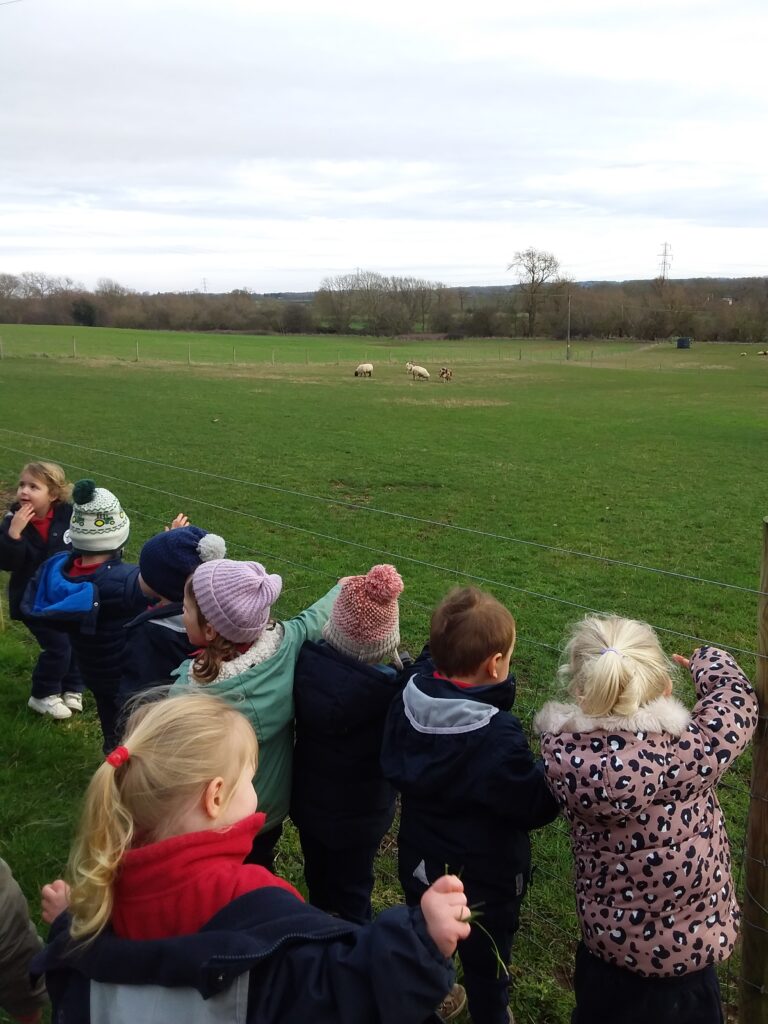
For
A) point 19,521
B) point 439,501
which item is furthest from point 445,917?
point 439,501

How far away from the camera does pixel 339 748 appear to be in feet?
8.32

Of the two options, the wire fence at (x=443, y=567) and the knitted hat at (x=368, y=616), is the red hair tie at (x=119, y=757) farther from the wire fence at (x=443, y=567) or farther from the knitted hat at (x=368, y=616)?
the wire fence at (x=443, y=567)

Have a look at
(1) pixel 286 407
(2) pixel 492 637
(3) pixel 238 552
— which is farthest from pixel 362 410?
(2) pixel 492 637

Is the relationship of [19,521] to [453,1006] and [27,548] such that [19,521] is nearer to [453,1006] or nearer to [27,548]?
[27,548]

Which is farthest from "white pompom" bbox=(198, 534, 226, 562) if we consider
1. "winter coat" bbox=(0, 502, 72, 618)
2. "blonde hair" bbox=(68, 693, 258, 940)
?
"winter coat" bbox=(0, 502, 72, 618)

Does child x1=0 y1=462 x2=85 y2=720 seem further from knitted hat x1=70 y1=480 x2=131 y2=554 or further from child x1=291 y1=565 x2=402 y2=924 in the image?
child x1=291 y1=565 x2=402 y2=924

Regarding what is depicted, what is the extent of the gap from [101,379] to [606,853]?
2957 cm

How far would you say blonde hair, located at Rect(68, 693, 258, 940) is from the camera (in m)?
1.43

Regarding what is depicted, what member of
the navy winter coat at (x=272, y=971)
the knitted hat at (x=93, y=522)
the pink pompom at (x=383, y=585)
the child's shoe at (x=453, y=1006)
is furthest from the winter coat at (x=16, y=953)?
the knitted hat at (x=93, y=522)

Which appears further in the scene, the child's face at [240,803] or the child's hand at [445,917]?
the child's face at [240,803]

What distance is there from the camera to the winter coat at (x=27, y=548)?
14.1 feet

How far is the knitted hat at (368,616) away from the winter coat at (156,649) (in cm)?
71

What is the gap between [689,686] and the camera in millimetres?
5203

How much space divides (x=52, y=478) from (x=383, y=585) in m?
2.78
